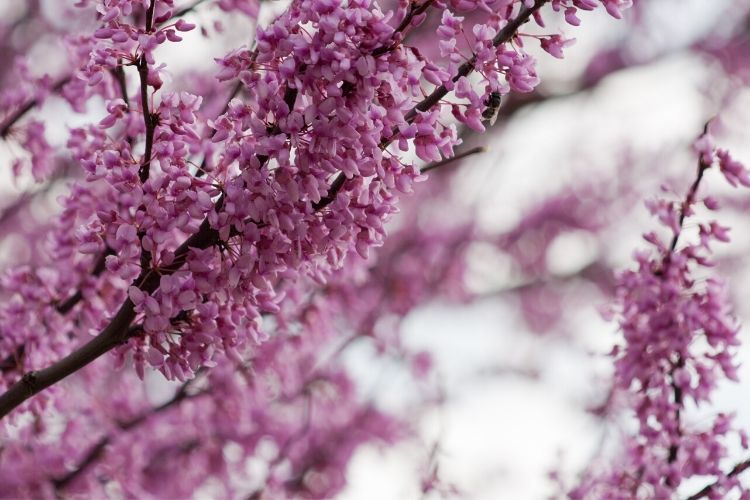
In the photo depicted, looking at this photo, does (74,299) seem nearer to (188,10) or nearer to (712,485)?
(188,10)

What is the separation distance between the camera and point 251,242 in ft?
5.96

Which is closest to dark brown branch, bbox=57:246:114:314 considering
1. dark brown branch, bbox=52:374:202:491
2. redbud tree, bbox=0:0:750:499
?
redbud tree, bbox=0:0:750:499

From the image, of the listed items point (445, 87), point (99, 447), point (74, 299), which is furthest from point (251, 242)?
point (99, 447)

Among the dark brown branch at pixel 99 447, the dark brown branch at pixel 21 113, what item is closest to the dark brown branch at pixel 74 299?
the dark brown branch at pixel 21 113

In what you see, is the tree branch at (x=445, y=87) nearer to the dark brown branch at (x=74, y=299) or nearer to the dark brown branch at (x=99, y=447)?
the dark brown branch at (x=74, y=299)

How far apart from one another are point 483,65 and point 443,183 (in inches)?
291

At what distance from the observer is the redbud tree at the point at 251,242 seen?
175 cm

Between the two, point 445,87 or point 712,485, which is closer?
point 445,87

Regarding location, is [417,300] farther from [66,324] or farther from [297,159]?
[297,159]

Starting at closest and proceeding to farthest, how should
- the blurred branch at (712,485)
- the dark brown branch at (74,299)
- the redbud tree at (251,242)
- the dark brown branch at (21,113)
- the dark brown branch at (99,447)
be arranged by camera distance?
the redbud tree at (251,242) < the blurred branch at (712,485) < the dark brown branch at (74,299) < the dark brown branch at (21,113) < the dark brown branch at (99,447)

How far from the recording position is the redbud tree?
69.1 inches

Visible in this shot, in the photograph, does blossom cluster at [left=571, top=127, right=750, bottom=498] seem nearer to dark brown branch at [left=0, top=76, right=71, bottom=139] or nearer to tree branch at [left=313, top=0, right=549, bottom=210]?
tree branch at [left=313, top=0, right=549, bottom=210]

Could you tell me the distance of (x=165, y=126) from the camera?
6.33 feet

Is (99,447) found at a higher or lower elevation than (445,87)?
lower
